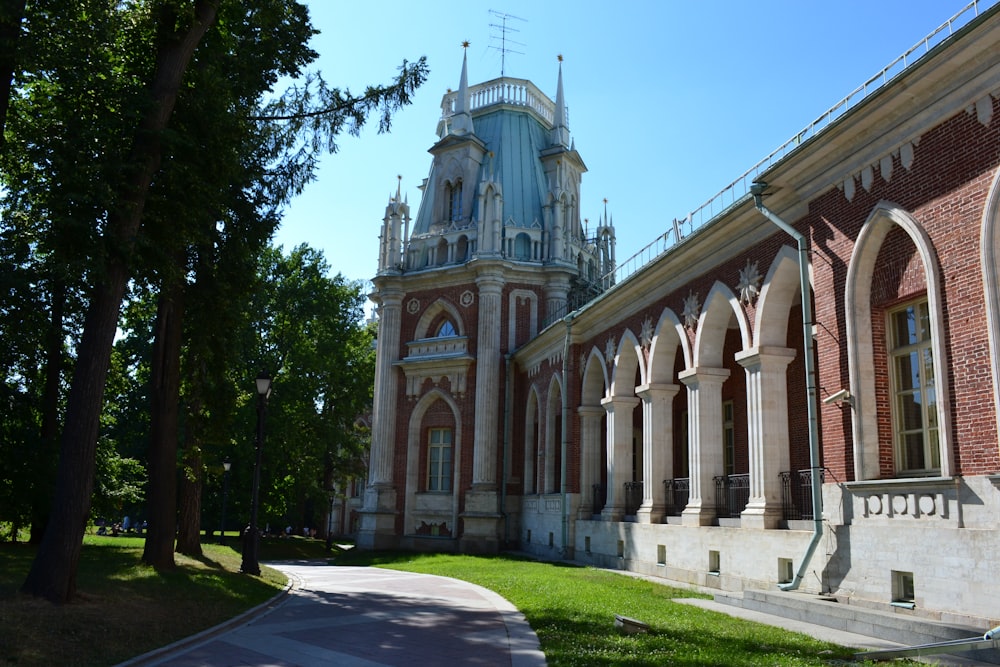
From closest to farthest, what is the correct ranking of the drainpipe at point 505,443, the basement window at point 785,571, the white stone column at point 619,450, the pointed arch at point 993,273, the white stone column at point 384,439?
the pointed arch at point 993,273
the basement window at point 785,571
the white stone column at point 619,450
the drainpipe at point 505,443
the white stone column at point 384,439

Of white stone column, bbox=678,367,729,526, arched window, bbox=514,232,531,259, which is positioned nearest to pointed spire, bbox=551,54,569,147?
arched window, bbox=514,232,531,259

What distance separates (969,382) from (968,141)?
2888 millimetres

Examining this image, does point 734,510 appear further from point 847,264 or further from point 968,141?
point 968,141

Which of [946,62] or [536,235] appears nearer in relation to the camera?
[946,62]

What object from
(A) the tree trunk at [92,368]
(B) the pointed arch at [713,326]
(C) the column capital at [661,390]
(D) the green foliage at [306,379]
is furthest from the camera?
(D) the green foliage at [306,379]

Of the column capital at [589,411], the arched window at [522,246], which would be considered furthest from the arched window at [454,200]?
the column capital at [589,411]

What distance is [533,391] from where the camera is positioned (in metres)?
28.7

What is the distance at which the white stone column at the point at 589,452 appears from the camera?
23969mm

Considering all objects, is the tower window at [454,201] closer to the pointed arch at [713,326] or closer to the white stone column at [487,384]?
the white stone column at [487,384]

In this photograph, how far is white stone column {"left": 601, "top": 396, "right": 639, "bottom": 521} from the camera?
2162 centimetres

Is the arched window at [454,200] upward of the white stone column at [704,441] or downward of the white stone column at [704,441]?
upward

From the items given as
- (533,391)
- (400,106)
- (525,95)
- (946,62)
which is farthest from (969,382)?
(525,95)

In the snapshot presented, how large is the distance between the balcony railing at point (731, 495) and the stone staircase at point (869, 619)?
12.7 feet

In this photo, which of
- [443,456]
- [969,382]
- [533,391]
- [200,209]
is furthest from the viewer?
[443,456]
